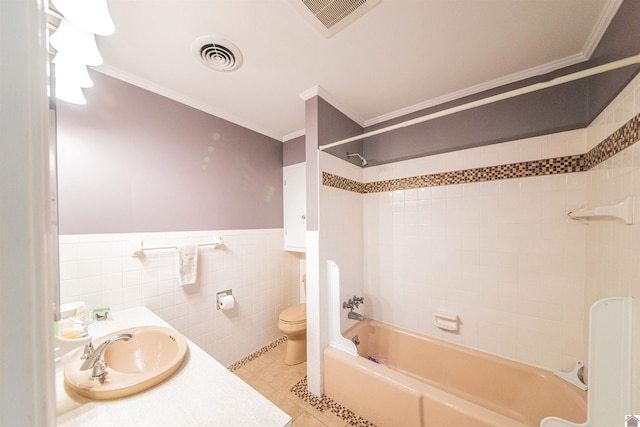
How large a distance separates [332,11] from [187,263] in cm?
183

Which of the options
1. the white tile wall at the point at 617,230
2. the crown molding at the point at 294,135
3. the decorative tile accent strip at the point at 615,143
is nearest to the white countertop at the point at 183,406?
the white tile wall at the point at 617,230

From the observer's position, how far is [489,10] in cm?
104

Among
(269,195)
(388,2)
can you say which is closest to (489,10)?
(388,2)

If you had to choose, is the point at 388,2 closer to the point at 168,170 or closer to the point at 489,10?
the point at 489,10

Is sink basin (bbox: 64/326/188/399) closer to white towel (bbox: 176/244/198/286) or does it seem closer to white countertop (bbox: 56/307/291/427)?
white countertop (bbox: 56/307/291/427)

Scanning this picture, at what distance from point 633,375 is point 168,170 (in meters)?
2.58

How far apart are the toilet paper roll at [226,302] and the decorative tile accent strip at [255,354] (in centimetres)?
56

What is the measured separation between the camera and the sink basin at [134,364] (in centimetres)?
73

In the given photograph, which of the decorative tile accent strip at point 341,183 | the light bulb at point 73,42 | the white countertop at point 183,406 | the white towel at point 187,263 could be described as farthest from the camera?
the decorative tile accent strip at point 341,183

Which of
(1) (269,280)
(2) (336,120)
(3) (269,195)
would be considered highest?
(2) (336,120)

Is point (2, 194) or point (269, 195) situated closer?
point (2, 194)

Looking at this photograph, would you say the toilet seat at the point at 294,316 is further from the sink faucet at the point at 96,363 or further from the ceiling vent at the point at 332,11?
the ceiling vent at the point at 332,11

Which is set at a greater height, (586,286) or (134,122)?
(134,122)

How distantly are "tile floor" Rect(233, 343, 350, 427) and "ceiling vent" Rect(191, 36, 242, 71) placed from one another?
2.34m
